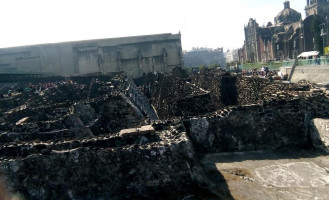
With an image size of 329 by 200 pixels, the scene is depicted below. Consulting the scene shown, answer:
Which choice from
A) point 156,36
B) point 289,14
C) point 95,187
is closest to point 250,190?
point 95,187

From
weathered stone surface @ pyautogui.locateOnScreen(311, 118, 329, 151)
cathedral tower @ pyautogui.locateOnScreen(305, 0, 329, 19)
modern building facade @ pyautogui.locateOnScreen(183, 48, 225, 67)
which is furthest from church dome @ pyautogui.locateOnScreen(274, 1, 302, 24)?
weathered stone surface @ pyautogui.locateOnScreen(311, 118, 329, 151)

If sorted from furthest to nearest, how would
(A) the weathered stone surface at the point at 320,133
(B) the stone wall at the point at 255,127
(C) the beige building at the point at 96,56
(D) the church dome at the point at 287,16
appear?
1. (D) the church dome at the point at 287,16
2. (C) the beige building at the point at 96,56
3. (B) the stone wall at the point at 255,127
4. (A) the weathered stone surface at the point at 320,133

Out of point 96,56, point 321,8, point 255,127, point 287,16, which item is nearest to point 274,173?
point 255,127

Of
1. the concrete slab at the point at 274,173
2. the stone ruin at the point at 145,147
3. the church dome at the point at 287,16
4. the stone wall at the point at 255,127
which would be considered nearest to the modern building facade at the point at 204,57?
the church dome at the point at 287,16

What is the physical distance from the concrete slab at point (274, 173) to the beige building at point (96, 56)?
2008 inches

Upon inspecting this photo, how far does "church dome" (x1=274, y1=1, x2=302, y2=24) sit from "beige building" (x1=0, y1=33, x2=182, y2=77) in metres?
29.3

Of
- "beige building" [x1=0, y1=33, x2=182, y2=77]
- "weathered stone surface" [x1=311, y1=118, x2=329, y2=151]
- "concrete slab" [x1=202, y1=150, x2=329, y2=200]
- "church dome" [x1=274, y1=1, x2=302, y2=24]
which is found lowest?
"concrete slab" [x1=202, y1=150, x2=329, y2=200]

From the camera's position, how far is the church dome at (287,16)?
224 ft

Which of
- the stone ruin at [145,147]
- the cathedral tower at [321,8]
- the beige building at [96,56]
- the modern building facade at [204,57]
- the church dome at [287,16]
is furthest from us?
the modern building facade at [204,57]

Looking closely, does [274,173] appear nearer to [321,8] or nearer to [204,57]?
[321,8]

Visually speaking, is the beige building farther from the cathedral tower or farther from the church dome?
the cathedral tower

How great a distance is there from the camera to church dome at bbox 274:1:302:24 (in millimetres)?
68375

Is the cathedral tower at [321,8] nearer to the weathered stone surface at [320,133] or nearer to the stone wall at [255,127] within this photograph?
the stone wall at [255,127]

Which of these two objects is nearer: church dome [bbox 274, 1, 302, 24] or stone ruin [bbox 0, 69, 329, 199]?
stone ruin [bbox 0, 69, 329, 199]
